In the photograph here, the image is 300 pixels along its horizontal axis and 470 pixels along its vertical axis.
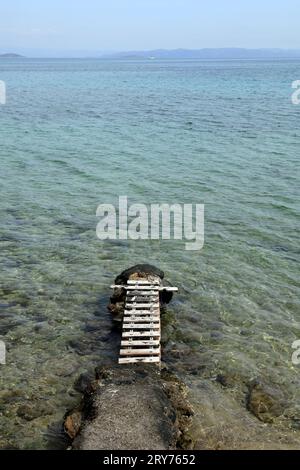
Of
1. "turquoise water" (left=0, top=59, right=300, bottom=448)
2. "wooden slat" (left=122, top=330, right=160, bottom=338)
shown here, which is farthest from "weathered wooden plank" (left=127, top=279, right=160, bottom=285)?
"wooden slat" (left=122, top=330, right=160, bottom=338)

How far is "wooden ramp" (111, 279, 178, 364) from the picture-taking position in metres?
12.7

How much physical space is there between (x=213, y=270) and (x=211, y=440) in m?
8.66

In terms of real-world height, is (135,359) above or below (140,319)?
below

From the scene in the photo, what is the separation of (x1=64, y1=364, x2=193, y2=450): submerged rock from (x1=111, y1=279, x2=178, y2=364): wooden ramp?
0.64m

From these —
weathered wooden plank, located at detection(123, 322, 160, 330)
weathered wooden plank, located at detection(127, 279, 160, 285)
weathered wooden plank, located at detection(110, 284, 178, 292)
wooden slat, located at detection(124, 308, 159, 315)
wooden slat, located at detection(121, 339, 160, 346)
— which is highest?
weathered wooden plank, located at detection(127, 279, 160, 285)

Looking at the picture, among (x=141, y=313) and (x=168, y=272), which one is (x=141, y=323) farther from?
(x=168, y=272)

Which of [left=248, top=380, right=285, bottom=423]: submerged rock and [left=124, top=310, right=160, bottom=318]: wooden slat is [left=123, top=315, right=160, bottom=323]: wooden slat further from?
[left=248, top=380, right=285, bottom=423]: submerged rock

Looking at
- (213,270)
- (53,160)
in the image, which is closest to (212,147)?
(53,160)

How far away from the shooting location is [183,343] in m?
14.1

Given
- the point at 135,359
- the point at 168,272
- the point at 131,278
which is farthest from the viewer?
the point at 168,272

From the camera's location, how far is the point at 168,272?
18422mm

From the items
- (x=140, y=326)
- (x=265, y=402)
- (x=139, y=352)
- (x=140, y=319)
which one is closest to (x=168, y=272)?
(x=140, y=319)

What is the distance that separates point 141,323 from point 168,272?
459 centimetres

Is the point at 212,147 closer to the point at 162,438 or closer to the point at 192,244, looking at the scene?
the point at 192,244
